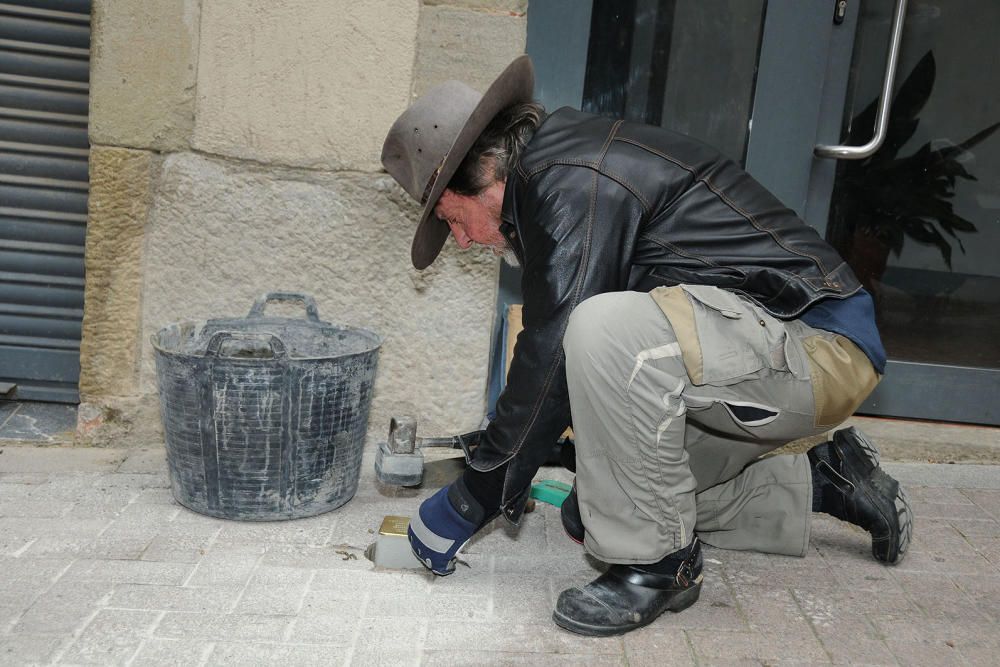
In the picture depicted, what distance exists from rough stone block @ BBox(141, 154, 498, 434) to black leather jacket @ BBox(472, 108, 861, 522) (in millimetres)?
1113

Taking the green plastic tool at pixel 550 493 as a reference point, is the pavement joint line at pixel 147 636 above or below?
below

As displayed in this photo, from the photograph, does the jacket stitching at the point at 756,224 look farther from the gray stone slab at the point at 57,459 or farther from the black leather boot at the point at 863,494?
the gray stone slab at the point at 57,459

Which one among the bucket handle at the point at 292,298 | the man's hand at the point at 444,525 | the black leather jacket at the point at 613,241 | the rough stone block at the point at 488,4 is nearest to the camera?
the black leather jacket at the point at 613,241

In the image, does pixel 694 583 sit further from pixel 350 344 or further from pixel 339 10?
pixel 339 10

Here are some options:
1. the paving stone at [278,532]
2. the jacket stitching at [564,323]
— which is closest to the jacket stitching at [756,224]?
the jacket stitching at [564,323]

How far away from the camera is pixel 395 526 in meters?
2.70

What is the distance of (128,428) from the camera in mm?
3594

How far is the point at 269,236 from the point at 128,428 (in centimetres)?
85

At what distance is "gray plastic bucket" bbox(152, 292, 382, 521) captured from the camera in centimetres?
283

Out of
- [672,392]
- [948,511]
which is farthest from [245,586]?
[948,511]

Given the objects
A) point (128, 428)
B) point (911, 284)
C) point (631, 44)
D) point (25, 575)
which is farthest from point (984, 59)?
point (25, 575)

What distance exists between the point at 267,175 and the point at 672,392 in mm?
1756

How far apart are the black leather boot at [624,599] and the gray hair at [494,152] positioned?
3.22ft

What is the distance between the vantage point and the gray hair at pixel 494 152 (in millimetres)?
2424
